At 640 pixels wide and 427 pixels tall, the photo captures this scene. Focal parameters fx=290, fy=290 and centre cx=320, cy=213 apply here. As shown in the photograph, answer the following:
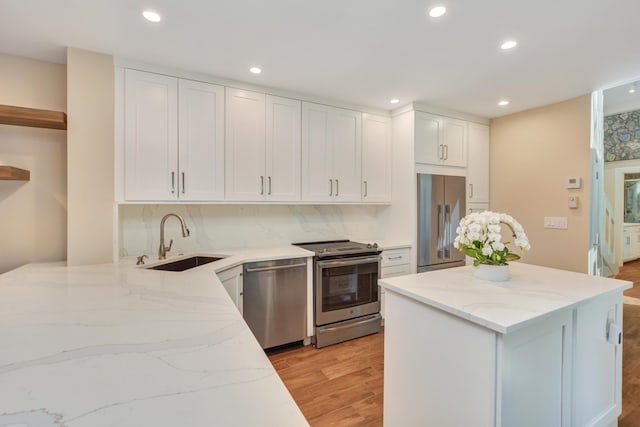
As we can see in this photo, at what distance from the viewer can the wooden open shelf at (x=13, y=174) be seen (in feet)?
6.49

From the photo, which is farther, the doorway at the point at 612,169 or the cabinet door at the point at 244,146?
the doorway at the point at 612,169

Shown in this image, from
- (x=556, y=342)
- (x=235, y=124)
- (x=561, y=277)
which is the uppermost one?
(x=235, y=124)

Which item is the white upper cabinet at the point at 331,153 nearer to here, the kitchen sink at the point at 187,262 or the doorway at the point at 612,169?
the kitchen sink at the point at 187,262

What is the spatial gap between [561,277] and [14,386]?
241 cm

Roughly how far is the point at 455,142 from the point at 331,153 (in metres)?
1.62

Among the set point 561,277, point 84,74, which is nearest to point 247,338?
point 561,277

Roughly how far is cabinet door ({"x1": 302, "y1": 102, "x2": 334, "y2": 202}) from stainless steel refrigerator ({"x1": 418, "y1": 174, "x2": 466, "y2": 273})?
3.56ft

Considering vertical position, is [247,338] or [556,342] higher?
[247,338]

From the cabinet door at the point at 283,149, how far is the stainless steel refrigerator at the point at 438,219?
1.45 m

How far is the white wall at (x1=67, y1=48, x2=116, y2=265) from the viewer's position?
2.12 m

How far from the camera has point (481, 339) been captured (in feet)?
3.91

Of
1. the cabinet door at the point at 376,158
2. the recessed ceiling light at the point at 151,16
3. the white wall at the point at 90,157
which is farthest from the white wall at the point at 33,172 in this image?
the cabinet door at the point at 376,158

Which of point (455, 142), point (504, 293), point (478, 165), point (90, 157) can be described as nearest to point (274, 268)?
point (90, 157)

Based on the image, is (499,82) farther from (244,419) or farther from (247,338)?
(244,419)
